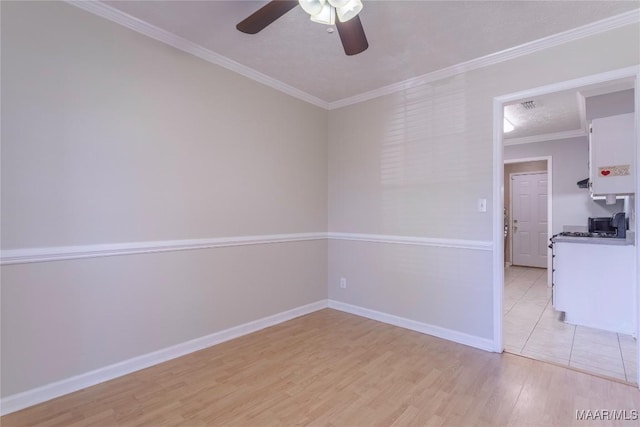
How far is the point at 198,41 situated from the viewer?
2.50 metres

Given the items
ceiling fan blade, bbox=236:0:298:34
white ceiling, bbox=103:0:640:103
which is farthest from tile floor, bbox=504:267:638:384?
ceiling fan blade, bbox=236:0:298:34

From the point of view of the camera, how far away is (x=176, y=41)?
2.46 meters

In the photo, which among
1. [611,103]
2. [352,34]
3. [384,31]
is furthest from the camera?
[611,103]

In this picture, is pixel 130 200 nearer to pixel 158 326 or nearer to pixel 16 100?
pixel 16 100

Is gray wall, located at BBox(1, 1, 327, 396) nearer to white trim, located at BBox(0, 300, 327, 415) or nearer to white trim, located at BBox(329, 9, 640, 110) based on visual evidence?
white trim, located at BBox(0, 300, 327, 415)

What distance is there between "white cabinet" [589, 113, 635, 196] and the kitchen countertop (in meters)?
0.50

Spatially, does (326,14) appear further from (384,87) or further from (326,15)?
(384,87)

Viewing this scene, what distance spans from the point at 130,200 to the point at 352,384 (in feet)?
6.79

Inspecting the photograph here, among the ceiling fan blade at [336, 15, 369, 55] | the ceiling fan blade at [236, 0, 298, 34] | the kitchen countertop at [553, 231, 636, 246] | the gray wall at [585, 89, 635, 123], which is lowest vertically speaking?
the kitchen countertop at [553, 231, 636, 246]

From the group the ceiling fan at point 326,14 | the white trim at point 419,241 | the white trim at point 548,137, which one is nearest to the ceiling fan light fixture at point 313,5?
the ceiling fan at point 326,14

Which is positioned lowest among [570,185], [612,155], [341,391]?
[341,391]

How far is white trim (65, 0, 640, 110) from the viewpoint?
6.93 ft

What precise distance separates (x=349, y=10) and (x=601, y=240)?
11.5 ft

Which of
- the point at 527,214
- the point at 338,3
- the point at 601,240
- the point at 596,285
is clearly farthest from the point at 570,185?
the point at 338,3
